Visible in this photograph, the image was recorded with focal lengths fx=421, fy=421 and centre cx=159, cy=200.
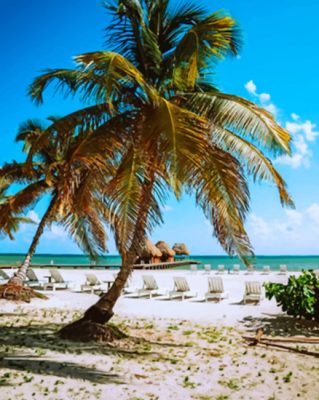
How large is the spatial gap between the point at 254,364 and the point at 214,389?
1.57m

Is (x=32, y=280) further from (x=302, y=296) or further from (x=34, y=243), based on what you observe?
(x=302, y=296)

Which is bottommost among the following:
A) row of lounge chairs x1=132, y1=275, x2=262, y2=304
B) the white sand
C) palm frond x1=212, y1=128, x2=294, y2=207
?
the white sand

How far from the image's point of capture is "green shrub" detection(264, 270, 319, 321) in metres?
10.6

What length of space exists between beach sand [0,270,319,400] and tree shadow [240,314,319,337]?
0.02 m

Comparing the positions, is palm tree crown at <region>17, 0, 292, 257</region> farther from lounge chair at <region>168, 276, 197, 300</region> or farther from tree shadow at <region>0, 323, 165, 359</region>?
lounge chair at <region>168, 276, 197, 300</region>

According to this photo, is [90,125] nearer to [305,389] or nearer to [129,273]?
[129,273]

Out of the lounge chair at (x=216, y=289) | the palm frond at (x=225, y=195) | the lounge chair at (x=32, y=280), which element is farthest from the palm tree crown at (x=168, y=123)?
the lounge chair at (x=32, y=280)

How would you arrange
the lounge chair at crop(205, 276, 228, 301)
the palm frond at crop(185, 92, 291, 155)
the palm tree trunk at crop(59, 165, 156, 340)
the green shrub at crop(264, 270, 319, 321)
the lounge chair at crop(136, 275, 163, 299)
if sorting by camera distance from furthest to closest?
1. the lounge chair at crop(136, 275, 163, 299)
2. the lounge chair at crop(205, 276, 228, 301)
3. the green shrub at crop(264, 270, 319, 321)
4. the palm tree trunk at crop(59, 165, 156, 340)
5. the palm frond at crop(185, 92, 291, 155)

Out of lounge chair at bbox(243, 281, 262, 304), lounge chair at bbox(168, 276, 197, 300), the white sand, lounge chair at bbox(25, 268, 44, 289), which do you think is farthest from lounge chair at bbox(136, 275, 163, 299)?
lounge chair at bbox(25, 268, 44, 289)

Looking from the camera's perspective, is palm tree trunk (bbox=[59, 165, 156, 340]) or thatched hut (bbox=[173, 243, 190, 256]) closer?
palm tree trunk (bbox=[59, 165, 156, 340])

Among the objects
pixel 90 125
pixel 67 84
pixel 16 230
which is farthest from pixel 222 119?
pixel 16 230

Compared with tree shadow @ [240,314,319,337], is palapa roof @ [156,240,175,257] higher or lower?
higher

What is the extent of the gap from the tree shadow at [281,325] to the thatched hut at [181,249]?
42773 mm

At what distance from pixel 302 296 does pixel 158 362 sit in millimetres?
5329
